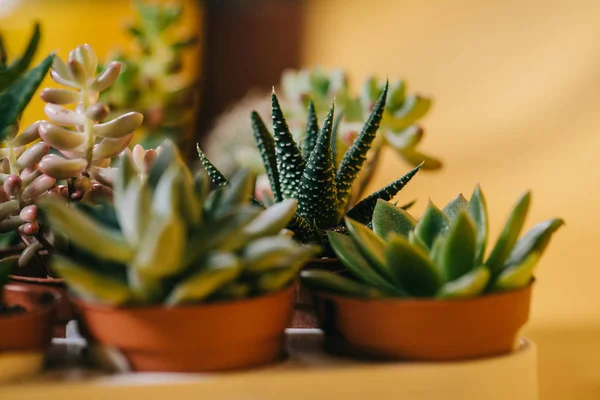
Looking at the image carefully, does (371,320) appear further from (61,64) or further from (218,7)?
(218,7)

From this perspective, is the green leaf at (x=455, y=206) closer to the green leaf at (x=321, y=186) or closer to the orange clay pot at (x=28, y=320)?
the green leaf at (x=321, y=186)

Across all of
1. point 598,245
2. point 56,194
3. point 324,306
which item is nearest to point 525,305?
point 324,306

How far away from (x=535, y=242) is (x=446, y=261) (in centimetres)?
6

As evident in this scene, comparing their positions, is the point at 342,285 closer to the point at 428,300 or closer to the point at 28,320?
the point at 428,300

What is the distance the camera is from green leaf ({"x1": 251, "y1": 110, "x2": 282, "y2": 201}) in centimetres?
55

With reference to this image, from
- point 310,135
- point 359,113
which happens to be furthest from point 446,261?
point 359,113

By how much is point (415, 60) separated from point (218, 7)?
65cm

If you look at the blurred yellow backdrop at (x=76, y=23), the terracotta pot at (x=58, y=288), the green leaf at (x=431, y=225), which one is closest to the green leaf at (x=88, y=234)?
the terracotta pot at (x=58, y=288)

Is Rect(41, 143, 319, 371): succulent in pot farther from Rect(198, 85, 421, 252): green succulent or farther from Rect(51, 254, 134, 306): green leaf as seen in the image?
Rect(198, 85, 421, 252): green succulent

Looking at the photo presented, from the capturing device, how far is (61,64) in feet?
1.59

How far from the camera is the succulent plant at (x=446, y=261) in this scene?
37 cm

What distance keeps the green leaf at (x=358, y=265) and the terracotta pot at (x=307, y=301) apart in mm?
44

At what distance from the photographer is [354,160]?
0.54 metres

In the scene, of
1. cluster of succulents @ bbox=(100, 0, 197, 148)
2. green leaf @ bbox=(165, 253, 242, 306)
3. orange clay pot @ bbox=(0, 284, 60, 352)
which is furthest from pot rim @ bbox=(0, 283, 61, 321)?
cluster of succulents @ bbox=(100, 0, 197, 148)
